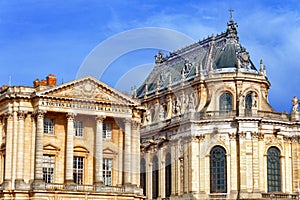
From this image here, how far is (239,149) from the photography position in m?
76.4

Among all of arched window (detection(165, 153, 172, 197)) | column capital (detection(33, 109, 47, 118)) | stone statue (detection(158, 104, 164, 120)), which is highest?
stone statue (detection(158, 104, 164, 120))

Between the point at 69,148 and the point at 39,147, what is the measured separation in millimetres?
2658

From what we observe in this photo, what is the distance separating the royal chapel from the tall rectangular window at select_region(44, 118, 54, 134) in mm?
100

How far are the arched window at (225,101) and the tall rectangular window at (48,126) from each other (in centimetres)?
2301

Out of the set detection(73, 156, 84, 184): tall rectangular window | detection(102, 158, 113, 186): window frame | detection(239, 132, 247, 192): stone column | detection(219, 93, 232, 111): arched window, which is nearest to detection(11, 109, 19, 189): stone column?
detection(73, 156, 84, 184): tall rectangular window

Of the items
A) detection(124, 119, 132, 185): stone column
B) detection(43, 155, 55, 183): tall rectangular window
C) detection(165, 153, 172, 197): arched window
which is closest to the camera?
detection(43, 155, 55, 183): tall rectangular window

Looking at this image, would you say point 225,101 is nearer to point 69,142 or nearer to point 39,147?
point 69,142

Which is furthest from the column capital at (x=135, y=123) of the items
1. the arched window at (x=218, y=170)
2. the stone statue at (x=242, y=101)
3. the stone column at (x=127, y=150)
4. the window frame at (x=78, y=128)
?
the stone statue at (x=242, y=101)

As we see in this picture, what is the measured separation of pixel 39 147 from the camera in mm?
62219

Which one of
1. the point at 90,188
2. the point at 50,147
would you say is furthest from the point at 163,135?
the point at 50,147

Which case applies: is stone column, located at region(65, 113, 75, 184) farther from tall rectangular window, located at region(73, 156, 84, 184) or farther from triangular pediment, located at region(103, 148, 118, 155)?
triangular pediment, located at region(103, 148, 118, 155)

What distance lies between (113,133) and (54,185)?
26.8 feet

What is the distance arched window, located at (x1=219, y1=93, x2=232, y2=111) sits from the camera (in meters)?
80.8

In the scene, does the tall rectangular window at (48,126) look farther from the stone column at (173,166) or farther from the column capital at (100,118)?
the stone column at (173,166)
